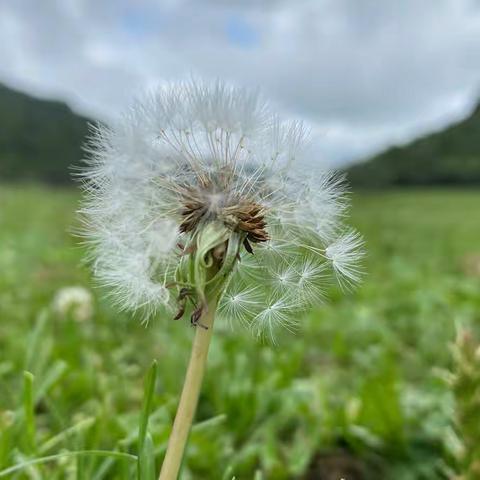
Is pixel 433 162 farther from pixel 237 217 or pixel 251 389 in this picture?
pixel 237 217

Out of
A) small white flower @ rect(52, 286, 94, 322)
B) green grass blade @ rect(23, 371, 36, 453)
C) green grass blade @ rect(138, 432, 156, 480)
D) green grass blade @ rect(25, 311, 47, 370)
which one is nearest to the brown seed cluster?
green grass blade @ rect(138, 432, 156, 480)

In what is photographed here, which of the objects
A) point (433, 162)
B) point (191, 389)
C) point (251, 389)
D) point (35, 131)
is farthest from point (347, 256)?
point (35, 131)

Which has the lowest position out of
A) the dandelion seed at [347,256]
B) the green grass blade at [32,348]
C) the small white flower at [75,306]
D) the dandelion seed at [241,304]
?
the small white flower at [75,306]

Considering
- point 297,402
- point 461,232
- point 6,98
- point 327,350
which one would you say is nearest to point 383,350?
point 327,350

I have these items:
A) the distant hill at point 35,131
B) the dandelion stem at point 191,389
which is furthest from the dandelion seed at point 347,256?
the distant hill at point 35,131

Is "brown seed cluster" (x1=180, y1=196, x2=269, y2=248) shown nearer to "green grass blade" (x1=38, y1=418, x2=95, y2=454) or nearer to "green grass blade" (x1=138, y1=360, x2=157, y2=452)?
"green grass blade" (x1=138, y1=360, x2=157, y2=452)

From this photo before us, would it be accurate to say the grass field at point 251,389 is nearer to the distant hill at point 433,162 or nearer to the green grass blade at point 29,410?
the green grass blade at point 29,410
